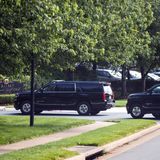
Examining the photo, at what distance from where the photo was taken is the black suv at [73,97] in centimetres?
2886

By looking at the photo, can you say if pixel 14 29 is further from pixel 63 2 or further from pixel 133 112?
pixel 133 112

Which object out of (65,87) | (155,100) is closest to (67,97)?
(65,87)

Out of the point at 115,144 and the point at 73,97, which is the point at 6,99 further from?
the point at 115,144

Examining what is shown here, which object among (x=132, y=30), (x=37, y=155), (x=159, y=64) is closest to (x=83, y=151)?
(x=37, y=155)

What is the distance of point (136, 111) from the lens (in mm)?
26703

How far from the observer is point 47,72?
22453 millimetres

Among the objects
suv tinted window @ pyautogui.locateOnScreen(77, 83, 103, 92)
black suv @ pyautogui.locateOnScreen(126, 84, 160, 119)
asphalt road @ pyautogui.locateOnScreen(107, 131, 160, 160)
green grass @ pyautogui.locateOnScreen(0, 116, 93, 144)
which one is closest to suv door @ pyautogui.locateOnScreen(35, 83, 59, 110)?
suv tinted window @ pyautogui.locateOnScreen(77, 83, 103, 92)

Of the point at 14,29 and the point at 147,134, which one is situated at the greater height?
the point at 14,29

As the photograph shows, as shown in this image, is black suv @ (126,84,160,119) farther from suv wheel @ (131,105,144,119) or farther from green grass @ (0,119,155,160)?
green grass @ (0,119,155,160)

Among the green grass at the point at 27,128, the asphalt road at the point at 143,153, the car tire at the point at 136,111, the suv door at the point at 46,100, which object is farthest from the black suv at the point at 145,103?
the asphalt road at the point at 143,153

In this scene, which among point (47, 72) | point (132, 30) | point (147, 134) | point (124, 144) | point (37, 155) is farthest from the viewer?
point (132, 30)

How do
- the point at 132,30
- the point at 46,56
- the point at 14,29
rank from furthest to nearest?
the point at 132,30
the point at 46,56
the point at 14,29

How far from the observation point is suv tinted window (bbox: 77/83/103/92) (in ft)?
94.7

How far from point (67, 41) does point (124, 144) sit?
14.1 feet
